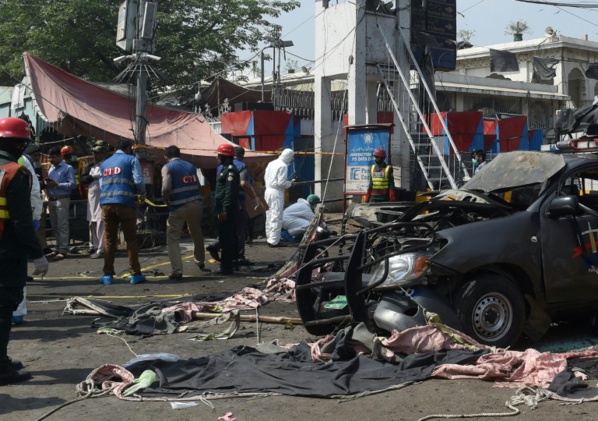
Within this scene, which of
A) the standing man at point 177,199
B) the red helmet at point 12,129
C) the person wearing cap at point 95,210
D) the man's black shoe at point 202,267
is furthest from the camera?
the person wearing cap at point 95,210

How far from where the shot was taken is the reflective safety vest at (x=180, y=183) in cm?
1113

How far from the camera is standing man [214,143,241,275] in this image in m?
11.5

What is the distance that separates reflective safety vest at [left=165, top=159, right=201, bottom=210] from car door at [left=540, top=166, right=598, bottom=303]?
5.69 metres

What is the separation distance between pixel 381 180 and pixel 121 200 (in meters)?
5.52

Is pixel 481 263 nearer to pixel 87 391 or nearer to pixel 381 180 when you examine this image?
pixel 87 391

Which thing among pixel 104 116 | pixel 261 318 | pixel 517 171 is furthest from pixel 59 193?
pixel 517 171

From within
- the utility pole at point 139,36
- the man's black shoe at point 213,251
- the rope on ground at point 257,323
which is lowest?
the rope on ground at point 257,323

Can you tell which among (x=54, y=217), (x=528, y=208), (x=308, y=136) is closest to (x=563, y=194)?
(x=528, y=208)

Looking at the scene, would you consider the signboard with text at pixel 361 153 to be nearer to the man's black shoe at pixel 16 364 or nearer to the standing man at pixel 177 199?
the standing man at pixel 177 199

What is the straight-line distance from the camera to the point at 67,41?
28.4 metres

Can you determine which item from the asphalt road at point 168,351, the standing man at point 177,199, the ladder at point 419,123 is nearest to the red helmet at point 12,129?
the asphalt road at point 168,351

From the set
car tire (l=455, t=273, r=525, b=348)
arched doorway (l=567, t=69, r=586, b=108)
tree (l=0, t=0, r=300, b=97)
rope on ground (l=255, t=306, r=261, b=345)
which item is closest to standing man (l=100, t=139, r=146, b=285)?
rope on ground (l=255, t=306, r=261, b=345)

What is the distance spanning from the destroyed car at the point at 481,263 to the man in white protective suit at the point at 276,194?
7.61 metres

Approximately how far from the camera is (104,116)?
17219 mm
